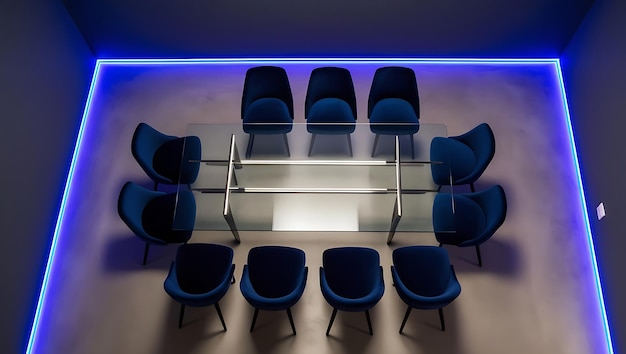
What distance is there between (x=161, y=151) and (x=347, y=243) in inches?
78.2

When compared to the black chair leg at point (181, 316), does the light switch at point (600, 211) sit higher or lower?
higher

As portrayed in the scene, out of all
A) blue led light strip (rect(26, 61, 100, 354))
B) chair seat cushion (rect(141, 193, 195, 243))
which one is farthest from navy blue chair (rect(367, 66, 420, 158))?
blue led light strip (rect(26, 61, 100, 354))

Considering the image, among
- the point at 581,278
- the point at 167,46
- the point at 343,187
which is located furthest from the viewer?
the point at 167,46

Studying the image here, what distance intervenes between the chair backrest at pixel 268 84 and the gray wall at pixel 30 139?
5.98 ft

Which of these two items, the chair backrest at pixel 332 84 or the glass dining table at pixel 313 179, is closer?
the glass dining table at pixel 313 179

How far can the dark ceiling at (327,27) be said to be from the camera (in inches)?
211

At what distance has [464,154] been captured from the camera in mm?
4965

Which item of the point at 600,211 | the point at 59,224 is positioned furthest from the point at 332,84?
the point at 59,224

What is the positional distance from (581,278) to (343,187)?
233 centimetres

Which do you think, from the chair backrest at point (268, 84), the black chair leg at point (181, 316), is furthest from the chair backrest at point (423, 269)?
the chair backrest at point (268, 84)

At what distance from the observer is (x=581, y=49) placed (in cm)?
533

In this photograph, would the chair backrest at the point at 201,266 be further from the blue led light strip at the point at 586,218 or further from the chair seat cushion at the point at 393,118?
the blue led light strip at the point at 586,218

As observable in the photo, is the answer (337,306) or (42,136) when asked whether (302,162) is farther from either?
(42,136)

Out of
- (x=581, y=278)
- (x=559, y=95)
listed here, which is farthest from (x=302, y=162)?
(x=559, y=95)
